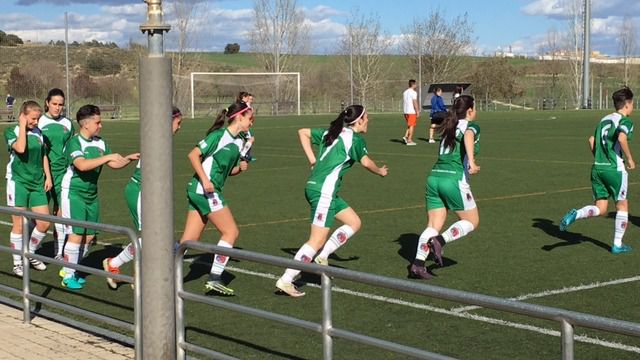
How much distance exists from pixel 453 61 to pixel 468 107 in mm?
77246

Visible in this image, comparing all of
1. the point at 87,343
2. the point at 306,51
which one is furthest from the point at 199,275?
the point at 306,51

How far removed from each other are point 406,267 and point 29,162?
401 centimetres

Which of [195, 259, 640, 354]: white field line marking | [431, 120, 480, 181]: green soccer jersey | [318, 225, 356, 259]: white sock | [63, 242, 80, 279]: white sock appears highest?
[431, 120, 480, 181]: green soccer jersey

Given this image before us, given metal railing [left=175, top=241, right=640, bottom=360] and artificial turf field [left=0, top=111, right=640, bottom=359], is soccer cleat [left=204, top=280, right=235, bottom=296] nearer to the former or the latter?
artificial turf field [left=0, top=111, right=640, bottom=359]

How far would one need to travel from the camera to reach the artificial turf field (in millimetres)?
7555

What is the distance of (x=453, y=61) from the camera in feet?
283

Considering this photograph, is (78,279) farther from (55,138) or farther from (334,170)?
(334,170)

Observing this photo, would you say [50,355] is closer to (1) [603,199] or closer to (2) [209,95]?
(1) [603,199]

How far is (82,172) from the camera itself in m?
9.85

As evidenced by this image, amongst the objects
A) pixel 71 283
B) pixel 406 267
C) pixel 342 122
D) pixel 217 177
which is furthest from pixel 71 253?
pixel 406 267

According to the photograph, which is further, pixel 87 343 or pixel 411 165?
pixel 411 165

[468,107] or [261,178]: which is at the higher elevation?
[468,107]

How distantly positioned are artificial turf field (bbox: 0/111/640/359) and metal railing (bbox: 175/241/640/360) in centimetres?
115

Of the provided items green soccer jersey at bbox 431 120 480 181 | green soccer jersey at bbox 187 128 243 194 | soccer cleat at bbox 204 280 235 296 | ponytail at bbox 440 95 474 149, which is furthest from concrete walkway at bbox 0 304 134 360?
ponytail at bbox 440 95 474 149
